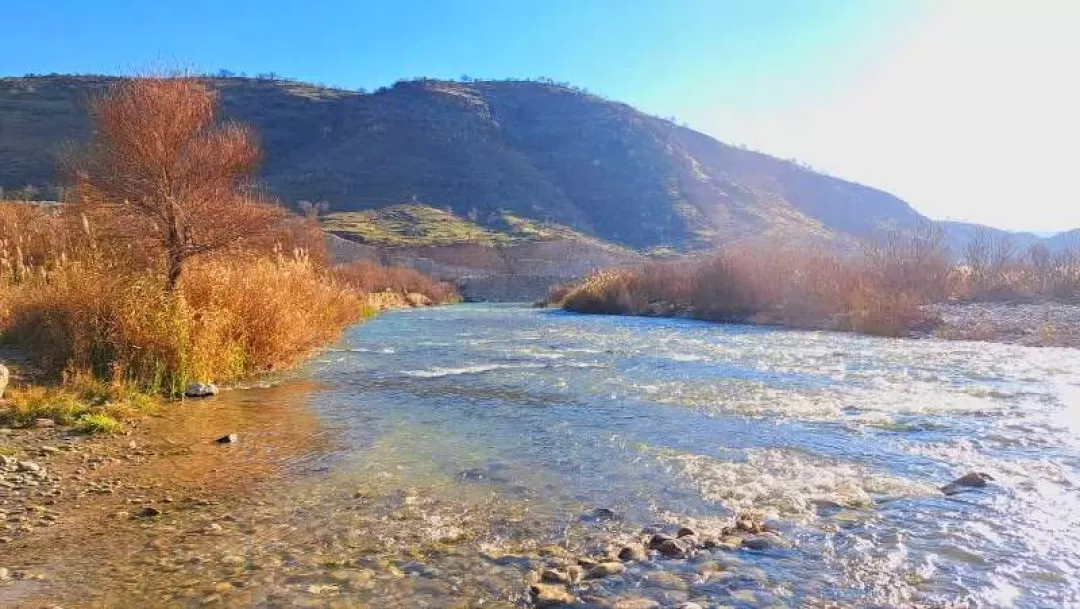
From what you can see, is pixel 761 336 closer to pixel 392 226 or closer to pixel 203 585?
pixel 203 585

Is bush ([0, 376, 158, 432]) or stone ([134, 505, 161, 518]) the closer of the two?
stone ([134, 505, 161, 518])

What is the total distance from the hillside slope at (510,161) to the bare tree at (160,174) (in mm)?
85217

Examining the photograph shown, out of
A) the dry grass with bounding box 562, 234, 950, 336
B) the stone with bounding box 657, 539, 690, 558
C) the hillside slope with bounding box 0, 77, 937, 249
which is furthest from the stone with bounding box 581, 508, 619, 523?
the hillside slope with bounding box 0, 77, 937, 249

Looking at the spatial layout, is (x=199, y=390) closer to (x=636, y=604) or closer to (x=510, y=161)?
(x=636, y=604)

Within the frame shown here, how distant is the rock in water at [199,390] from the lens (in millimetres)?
10086

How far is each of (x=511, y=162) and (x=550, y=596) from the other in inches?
5250

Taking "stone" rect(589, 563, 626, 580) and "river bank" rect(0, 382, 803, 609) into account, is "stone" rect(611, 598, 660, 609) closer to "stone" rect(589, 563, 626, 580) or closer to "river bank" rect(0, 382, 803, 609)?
"river bank" rect(0, 382, 803, 609)

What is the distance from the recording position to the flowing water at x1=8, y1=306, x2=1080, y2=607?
424 cm

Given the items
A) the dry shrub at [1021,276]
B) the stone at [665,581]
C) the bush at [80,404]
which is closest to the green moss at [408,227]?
the dry shrub at [1021,276]

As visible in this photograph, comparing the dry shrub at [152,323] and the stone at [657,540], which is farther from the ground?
the dry shrub at [152,323]

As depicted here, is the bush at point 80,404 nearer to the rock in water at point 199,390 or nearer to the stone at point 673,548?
the rock in water at point 199,390

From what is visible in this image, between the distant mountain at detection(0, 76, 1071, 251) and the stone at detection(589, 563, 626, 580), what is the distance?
308 ft

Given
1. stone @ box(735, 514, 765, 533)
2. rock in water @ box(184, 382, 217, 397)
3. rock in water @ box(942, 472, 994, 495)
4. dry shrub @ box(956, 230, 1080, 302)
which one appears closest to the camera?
stone @ box(735, 514, 765, 533)

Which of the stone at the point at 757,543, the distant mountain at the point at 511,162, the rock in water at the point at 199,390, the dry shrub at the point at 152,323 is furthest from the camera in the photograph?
the distant mountain at the point at 511,162
